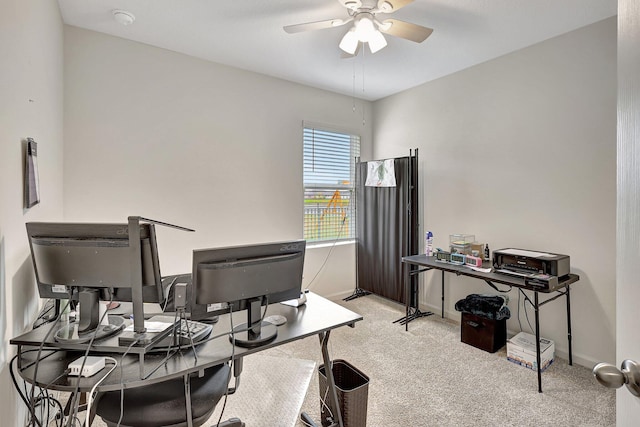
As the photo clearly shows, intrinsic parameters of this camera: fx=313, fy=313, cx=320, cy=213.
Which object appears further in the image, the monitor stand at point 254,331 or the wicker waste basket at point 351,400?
the wicker waste basket at point 351,400

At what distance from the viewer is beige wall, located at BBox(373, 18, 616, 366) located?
2.42 meters

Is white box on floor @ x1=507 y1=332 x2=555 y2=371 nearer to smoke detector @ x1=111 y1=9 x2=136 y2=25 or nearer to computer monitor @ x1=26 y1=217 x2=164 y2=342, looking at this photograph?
computer monitor @ x1=26 y1=217 x2=164 y2=342

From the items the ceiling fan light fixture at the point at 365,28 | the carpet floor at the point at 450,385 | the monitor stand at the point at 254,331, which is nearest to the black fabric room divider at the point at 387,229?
the carpet floor at the point at 450,385

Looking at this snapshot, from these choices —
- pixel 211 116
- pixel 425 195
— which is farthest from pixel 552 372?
pixel 211 116

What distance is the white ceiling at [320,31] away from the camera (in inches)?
88.2

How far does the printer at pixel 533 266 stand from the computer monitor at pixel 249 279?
185 cm

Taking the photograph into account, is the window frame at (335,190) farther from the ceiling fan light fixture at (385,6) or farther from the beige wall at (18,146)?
the beige wall at (18,146)

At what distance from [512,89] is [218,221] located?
3.14 metres

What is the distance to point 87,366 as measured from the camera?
1.15 m

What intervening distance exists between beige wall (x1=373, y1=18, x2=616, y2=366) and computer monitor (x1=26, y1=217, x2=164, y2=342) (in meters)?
3.02

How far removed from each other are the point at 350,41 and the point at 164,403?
2399 millimetres

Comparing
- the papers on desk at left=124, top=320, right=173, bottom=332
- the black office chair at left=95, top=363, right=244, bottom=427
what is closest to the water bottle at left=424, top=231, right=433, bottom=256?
the black office chair at left=95, top=363, right=244, bottom=427

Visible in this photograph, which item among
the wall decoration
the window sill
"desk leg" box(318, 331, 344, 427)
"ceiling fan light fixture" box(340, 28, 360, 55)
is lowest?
"desk leg" box(318, 331, 344, 427)

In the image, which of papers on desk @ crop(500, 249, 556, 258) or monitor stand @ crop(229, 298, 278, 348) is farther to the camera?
papers on desk @ crop(500, 249, 556, 258)
